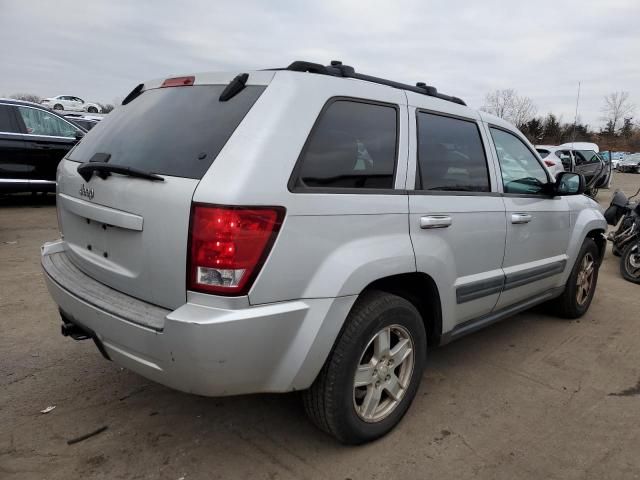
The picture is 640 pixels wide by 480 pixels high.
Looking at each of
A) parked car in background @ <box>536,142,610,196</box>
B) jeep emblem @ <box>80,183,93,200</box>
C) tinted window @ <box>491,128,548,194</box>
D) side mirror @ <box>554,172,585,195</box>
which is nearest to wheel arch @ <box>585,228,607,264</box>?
side mirror @ <box>554,172,585,195</box>

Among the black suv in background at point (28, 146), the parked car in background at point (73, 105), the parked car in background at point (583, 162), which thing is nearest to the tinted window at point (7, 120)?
the black suv in background at point (28, 146)

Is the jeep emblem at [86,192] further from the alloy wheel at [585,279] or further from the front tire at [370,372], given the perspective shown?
the alloy wheel at [585,279]

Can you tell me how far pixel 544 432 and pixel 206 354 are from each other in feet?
6.51

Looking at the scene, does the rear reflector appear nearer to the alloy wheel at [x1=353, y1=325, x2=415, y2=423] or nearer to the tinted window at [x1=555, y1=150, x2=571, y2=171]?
the alloy wheel at [x1=353, y1=325, x2=415, y2=423]

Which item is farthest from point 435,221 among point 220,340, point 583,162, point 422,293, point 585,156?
point 585,156

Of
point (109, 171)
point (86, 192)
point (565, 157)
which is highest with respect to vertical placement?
point (565, 157)

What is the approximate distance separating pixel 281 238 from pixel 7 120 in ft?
28.1

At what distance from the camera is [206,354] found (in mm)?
1941

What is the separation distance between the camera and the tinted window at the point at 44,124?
8.73m

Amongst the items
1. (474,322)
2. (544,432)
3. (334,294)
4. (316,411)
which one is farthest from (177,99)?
(544,432)

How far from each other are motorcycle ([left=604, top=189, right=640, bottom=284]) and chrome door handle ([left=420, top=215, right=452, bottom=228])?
484 centimetres

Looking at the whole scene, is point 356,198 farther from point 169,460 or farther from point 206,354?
point 169,460

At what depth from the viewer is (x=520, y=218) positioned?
3.46 m

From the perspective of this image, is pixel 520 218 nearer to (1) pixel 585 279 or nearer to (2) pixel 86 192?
(1) pixel 585 279
